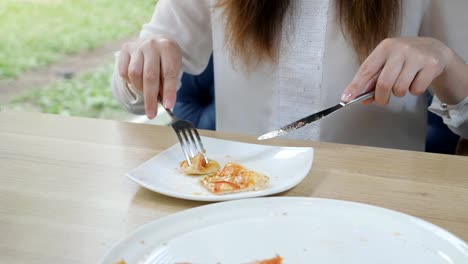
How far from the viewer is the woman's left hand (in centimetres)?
100

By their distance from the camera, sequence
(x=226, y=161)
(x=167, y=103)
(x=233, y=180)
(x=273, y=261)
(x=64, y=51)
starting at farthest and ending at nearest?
(x=64, y=51)
(x=167, y=103)
(x=226, y=161)
(x=233, y=180)
(x=273, y=261)

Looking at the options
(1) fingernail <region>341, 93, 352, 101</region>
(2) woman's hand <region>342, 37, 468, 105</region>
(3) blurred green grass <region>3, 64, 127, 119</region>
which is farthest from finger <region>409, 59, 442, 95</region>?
(3) blurred green grass <region>3, 64, 127, 119</region>

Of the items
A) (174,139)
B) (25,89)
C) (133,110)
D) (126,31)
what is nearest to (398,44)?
(174,139)

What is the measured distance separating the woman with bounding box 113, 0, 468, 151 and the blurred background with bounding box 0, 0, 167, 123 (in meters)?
1.61

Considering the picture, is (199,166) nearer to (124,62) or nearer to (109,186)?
(109,186)

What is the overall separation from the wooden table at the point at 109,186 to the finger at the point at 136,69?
91mm

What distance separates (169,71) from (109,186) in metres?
0.32

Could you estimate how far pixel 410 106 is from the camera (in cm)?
141

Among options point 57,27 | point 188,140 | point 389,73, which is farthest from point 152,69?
point 57,27

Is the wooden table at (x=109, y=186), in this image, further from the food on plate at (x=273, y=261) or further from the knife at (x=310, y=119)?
the food on plate at (x=273, y=261)

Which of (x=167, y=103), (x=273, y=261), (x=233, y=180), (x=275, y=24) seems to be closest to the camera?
(x=273, y=261)

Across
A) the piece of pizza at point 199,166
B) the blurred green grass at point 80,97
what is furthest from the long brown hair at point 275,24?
the blurred green grass at point 80,97

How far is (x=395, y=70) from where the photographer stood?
39.2 inches

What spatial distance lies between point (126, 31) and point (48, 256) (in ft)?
8.45
